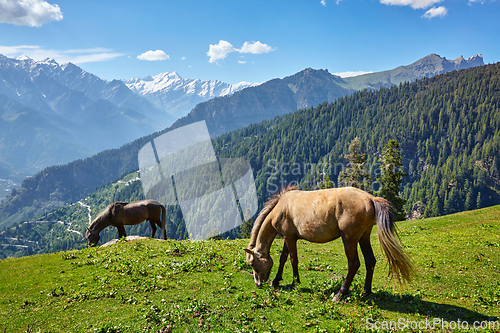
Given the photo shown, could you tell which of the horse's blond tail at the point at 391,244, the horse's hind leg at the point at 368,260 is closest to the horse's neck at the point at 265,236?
the horse's hind leg at the point at 368,260

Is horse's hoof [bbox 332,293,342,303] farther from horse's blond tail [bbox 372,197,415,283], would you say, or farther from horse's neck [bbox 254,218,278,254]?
horse's neck [bbox 254,218,278,254]

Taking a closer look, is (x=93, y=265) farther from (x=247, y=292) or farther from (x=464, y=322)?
(x=464, y=322)

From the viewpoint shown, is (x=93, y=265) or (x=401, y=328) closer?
(x=401, y=328)

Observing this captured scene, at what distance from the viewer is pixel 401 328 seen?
7.58m

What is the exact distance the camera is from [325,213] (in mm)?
9742

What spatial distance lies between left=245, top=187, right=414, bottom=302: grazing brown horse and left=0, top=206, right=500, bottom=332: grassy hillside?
997mm

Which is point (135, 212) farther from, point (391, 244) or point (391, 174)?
point (391, 174)

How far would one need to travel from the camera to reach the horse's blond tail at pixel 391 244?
8.79 m

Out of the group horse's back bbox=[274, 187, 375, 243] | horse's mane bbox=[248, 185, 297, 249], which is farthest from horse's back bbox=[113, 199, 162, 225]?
horse's back bbox=[274, 187, 375, 243]

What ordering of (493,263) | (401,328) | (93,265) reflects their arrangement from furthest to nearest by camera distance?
1. (93,265)
2. (493,263)
3. (401,328)

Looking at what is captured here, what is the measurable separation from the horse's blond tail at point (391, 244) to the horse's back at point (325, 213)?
1.13ft

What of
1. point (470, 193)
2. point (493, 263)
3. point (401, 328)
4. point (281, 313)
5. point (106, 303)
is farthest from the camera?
point (470, 193)

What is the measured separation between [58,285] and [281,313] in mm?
9445

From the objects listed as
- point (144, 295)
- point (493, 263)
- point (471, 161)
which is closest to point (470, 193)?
point (471, 161)
